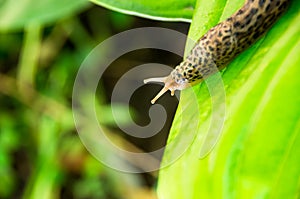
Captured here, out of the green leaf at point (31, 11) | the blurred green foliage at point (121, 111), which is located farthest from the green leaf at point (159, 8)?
the green leaf at point (31, 11)

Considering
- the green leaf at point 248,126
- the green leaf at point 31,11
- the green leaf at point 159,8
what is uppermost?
the green leaf at point 31,11

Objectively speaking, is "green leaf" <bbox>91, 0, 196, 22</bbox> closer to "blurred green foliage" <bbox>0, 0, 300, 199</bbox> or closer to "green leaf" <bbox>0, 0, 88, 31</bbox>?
"blurred green foliage" <bbox>0, 0, 300, 199</bbox>

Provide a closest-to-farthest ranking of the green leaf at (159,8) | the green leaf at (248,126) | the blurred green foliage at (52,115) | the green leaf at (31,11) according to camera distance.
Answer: the green leaf at (248,126)
the green leaf at (159,8)
the green leaf at (31,11)
the blurred green foliage at (52,115)

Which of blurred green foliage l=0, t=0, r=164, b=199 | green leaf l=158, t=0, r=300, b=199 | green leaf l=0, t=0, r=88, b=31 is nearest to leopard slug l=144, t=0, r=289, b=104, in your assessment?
green leaf l=158, t=0, r=300, b=199

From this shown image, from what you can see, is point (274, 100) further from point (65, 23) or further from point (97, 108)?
point (65, 23)

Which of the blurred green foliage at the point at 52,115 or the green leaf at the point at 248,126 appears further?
the blurred green foliage at the point at 52,115

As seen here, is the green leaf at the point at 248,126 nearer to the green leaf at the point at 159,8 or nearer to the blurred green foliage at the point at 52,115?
the green leaf at the point at 159,8

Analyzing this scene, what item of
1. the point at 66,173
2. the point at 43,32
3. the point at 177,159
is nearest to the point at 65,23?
the point at 43,32
